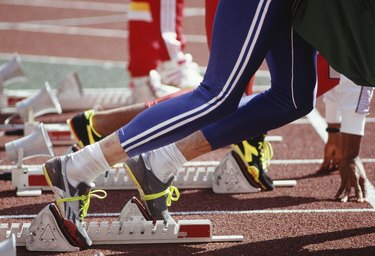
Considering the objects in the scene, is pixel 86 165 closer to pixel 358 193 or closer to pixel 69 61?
pixel 358 193

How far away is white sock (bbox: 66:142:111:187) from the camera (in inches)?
147

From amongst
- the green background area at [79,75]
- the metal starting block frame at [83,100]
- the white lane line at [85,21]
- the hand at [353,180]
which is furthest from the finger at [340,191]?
the white lane line at [85,21]

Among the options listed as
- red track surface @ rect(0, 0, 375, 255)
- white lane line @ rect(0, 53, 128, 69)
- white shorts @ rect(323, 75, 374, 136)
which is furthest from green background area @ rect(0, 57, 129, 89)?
white shorts @ rect(323, 75, 374, 136)

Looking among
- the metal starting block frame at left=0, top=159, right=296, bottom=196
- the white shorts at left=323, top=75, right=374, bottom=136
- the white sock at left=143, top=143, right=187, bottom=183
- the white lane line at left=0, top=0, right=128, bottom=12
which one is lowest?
the metal starting block frame at left=0, top=159, right=296, bottom=196

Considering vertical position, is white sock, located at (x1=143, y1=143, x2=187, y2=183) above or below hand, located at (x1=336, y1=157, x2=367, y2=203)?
above

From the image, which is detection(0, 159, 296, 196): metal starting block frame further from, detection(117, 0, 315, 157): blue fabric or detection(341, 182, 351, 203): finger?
detection(117, 0, 315, 157): blue fabric

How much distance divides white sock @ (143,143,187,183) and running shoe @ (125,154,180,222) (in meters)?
0.03

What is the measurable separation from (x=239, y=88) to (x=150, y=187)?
68 cm

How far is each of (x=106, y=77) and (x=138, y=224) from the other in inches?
159

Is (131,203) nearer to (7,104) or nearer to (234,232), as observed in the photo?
(234,232)

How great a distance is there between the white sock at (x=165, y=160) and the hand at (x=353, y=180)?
0.95m

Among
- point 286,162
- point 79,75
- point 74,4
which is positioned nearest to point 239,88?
point 286,162

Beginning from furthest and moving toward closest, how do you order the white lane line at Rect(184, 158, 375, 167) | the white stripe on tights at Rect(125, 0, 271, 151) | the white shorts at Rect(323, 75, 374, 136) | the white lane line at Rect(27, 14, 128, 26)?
1. the white lane line at Rect(27, 14, 128, 26)
2. the white lane line at Rect(184, 158, 375, 167)
3. the white shorts at Rect(323, 75, 374, 136)
4. the white stripe on tights at Rect(125, 0, 271, 151)

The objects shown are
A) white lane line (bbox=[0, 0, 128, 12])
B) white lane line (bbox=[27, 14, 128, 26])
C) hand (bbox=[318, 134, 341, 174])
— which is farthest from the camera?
white lane line (bbox=[0, 0, 128, 12])
